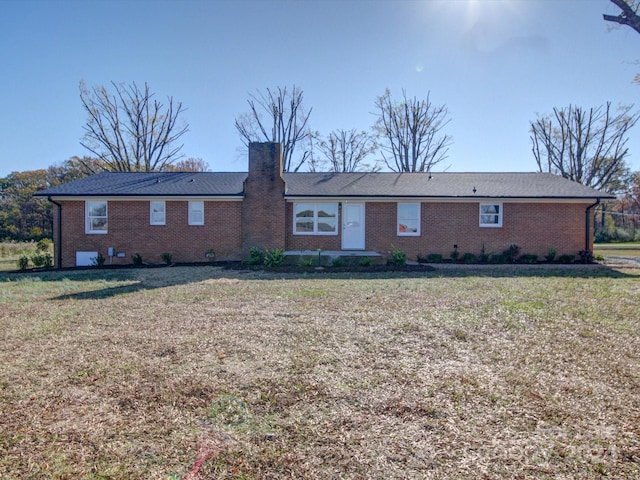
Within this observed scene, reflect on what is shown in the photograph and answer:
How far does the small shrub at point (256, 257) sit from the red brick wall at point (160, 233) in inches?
47.3

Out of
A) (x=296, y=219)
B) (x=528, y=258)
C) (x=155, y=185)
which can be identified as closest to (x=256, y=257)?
(x=296, y=219)

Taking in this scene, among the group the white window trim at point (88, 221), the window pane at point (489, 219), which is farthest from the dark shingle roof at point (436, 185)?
the white window trim at point (88, 221)

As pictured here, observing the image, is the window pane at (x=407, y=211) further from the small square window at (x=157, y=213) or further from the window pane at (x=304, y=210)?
the small square window at (x=157, y=213)

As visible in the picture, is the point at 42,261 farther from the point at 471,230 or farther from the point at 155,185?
the point at 471,230

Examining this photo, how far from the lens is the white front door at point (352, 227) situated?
15.8 meters

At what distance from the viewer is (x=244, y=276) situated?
38.4 feet

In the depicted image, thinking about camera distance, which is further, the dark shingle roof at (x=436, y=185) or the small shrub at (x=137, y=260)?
the dark shingle roof at (x=436, y=185)

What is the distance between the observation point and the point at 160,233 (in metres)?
15.5

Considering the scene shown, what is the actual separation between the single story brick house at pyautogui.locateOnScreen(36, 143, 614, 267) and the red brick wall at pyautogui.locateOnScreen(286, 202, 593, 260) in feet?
0.13

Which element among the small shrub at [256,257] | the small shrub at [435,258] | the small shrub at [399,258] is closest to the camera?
the small shrub at [399,258]

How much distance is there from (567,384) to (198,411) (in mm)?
3454

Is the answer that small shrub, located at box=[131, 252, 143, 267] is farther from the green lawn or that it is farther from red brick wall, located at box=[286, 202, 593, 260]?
the green lawn

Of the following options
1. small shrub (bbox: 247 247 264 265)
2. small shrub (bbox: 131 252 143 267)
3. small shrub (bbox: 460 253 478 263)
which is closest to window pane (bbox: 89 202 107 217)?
small shrub (bbox: 131 252 143 267)

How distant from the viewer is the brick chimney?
49.8ft
